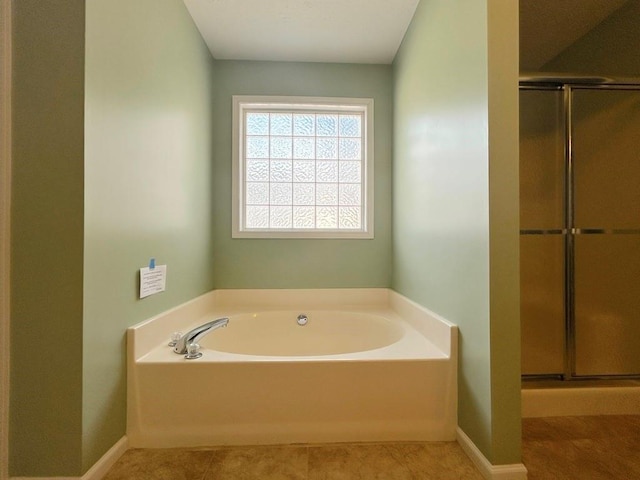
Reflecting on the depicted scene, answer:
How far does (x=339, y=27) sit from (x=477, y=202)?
1.60 m

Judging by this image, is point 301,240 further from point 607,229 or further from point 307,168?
point 607,229

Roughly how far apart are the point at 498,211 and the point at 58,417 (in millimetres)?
1730

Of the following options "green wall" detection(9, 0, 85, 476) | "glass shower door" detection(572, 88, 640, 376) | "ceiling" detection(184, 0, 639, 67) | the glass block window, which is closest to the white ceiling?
"ceiling" detection(184, 0, 639, 67)

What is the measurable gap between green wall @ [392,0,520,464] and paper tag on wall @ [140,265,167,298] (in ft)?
4.60

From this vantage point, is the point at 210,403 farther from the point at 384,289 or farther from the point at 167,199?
the point at 384,289

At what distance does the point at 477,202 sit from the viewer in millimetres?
1267

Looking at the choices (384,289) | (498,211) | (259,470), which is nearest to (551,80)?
(498,211)

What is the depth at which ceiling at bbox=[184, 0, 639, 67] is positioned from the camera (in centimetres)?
194

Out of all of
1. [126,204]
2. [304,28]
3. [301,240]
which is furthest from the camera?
[301,240]

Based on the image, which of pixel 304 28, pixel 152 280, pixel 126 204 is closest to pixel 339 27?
pixel 304 28

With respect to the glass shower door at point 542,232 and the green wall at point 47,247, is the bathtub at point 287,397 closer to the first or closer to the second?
the green wall at point 47,247

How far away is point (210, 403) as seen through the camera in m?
1.42

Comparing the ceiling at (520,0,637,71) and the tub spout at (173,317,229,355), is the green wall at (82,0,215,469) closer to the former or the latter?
the tub spout at (173,317,229,355)

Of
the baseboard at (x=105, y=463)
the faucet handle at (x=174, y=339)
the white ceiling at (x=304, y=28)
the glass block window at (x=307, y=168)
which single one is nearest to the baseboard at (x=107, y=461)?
the baseboard at (x=105, y=463)
